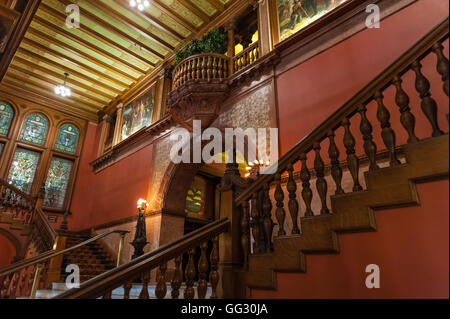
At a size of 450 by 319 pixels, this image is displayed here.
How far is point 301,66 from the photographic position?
215 inches

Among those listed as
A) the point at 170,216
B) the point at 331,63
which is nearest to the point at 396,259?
the point at 331,63

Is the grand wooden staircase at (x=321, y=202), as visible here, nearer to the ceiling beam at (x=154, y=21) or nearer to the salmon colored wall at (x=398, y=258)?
the salmon colored wall at (x=398, y=258)

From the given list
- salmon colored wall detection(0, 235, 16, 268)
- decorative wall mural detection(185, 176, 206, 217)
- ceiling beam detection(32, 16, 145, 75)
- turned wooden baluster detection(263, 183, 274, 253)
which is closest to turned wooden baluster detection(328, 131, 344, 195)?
turned wooden baluster detection(263, 183, 274, 253)

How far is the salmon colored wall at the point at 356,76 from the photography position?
3.75 m

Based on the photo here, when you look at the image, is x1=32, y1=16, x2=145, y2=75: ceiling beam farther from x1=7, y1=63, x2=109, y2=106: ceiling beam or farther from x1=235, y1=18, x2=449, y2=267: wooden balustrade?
x1=235, y1=18, x2=449, y2=267: wooden balustrade

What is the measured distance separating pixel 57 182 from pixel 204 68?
758 centimetres

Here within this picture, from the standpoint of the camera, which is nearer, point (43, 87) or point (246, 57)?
point (246, 57)

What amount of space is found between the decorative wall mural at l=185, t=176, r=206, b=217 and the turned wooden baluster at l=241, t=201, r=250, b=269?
21.2 ft

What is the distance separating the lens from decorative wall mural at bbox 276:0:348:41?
5.60 m

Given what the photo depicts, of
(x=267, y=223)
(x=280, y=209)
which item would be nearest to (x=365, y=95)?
(x=280, y=209)

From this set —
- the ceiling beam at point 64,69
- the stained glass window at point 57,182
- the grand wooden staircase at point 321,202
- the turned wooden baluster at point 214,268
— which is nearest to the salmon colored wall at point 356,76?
the grand wooden staircase at point 321,202

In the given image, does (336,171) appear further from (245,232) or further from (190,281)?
(190,281)

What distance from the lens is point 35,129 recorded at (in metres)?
10.8

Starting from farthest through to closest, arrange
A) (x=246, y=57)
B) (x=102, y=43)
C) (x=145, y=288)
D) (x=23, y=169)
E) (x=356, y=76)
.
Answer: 1. (x=23, y=169)
2. (x=102, y=43)
3. (x=246, y=57)
4. (x=356, y=76)
5. (x=145, y=288)
